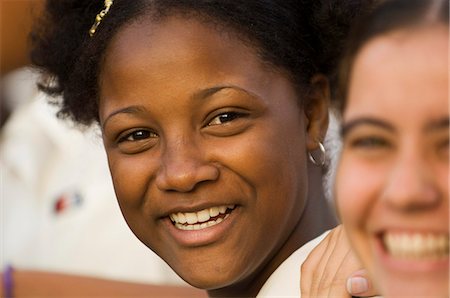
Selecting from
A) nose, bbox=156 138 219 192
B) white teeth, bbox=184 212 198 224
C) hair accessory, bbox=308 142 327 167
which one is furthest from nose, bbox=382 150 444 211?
hair accessory, bbox=308 142 327 167

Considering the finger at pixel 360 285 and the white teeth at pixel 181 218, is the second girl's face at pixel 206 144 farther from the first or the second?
the finger at pixel 360 285

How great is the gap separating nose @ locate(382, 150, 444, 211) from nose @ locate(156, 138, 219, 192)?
29.7 inches

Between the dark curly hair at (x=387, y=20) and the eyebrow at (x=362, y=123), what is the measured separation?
0.23 feet

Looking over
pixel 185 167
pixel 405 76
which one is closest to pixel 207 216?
pixel 185 167

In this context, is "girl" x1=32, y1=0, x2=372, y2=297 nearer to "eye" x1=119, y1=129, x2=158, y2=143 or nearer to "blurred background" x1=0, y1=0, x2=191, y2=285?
"eye" x1=119, y1=129, x2=158, y2=143

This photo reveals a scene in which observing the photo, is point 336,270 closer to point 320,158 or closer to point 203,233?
point 203,233

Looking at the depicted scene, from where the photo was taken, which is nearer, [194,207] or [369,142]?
[369,142]

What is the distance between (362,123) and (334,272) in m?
0.57

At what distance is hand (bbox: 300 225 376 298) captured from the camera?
1934mm

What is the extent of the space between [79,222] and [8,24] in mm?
2141

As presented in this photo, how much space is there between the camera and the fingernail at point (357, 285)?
1912mm

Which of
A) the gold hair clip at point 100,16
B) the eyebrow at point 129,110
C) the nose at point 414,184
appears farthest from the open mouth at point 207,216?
the nose at point 414,184

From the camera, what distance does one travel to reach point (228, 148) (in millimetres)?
2201

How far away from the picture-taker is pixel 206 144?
2209 millimetres
